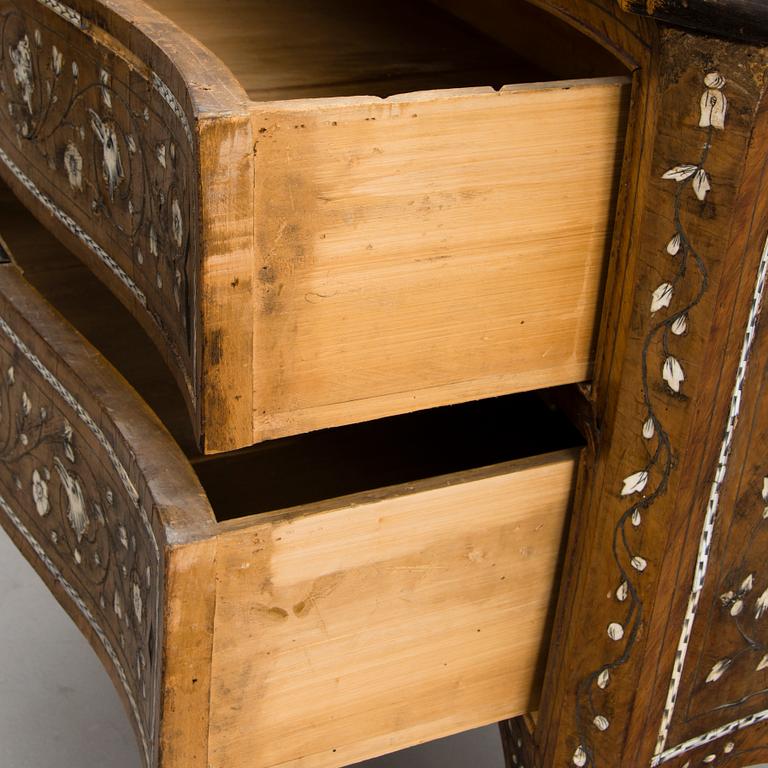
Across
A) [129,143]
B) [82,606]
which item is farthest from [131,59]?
[82,606]

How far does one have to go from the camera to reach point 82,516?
869 millimetres

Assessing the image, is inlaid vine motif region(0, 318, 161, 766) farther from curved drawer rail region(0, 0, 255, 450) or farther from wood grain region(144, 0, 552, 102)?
wood grain region(144, 0, 552, 102)

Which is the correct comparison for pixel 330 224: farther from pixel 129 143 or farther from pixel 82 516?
pixel 82 516

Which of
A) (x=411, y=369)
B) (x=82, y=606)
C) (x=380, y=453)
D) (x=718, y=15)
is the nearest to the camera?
(x=718, y=15)

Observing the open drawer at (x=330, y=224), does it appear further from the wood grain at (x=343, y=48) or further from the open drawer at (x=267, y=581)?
the wood grain at (x=343, y=48)

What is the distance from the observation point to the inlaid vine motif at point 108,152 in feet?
2.20

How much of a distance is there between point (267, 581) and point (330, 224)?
0.21 meters

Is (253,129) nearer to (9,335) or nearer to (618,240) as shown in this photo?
(618,240)

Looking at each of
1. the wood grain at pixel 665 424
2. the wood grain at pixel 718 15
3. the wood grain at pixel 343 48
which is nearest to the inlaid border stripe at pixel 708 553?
the wood grain at pixel 665 424

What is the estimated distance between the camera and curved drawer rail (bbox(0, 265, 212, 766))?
714mm

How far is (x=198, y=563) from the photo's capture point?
68cm

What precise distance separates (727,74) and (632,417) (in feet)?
0.68

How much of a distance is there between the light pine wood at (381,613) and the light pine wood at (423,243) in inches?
2.5

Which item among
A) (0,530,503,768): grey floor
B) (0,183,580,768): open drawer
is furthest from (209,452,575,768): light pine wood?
(0,530,503,768): grey floor
